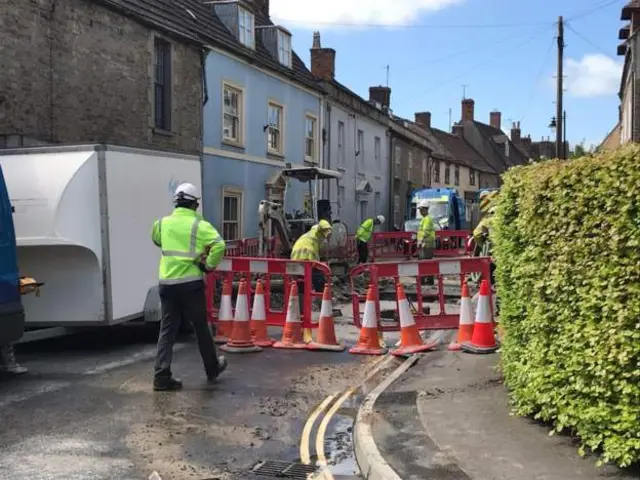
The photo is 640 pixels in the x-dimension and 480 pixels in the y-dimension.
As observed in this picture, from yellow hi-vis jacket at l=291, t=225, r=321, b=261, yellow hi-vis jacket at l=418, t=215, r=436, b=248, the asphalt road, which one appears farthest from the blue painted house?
the asphalt road

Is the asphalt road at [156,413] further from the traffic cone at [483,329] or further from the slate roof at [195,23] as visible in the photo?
the slate roof at [195,23]

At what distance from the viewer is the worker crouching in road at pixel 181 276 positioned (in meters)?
7.16

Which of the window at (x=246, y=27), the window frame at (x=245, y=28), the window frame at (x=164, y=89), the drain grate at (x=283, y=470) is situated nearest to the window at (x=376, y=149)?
the window frame at (x=245, y=28)

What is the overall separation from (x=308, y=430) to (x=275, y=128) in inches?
704

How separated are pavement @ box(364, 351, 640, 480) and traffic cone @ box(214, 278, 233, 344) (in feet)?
10.3

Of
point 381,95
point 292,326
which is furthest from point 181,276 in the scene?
point 381,95

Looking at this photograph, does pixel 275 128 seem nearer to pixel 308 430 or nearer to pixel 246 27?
pixel 246 27

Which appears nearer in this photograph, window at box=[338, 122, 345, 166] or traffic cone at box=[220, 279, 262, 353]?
traffic cone at box=[220, 279, 262, 353]

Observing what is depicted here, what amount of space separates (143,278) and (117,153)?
170 cm

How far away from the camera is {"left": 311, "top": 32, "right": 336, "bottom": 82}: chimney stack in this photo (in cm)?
2831

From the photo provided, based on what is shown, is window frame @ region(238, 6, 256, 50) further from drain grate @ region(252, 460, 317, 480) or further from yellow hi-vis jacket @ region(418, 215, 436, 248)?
drain grate @ region(252, 460, 317, 480)

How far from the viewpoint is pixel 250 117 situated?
69.8ft

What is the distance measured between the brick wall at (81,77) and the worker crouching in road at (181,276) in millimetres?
6590

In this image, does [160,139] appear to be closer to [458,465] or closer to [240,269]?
[240,269]
